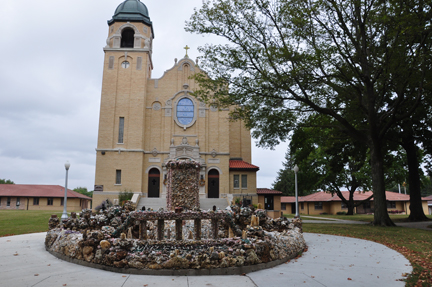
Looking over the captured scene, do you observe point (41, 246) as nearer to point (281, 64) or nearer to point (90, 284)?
point (90, 284)

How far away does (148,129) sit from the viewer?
3731 centimetres

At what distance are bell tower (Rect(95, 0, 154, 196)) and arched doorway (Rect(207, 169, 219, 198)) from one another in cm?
734

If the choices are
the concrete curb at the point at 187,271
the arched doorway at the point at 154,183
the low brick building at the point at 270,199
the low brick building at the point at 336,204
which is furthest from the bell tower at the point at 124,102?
the low brick building at the point at 336,204

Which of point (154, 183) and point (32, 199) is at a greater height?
point (154, 183)

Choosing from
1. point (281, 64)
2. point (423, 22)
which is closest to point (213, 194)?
point (281, 64)

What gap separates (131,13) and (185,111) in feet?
43.8

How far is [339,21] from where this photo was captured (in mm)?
19750

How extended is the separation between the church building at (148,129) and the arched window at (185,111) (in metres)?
0.11

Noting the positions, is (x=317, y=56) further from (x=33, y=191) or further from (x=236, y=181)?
(x=33, y=191)

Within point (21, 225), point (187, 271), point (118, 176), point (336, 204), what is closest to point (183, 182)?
point (187, 271)

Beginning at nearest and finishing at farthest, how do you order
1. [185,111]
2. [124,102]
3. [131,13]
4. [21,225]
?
[21,225] < [124,102] < [185,111] < [131,13]

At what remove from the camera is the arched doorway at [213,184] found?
36.1 m

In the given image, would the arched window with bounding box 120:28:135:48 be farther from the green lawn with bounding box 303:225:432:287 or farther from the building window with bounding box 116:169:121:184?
the green lawn with bounding box 303:225:432:287

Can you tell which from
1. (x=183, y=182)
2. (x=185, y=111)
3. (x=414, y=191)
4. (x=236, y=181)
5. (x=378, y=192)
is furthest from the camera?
(x=185, y=111)
